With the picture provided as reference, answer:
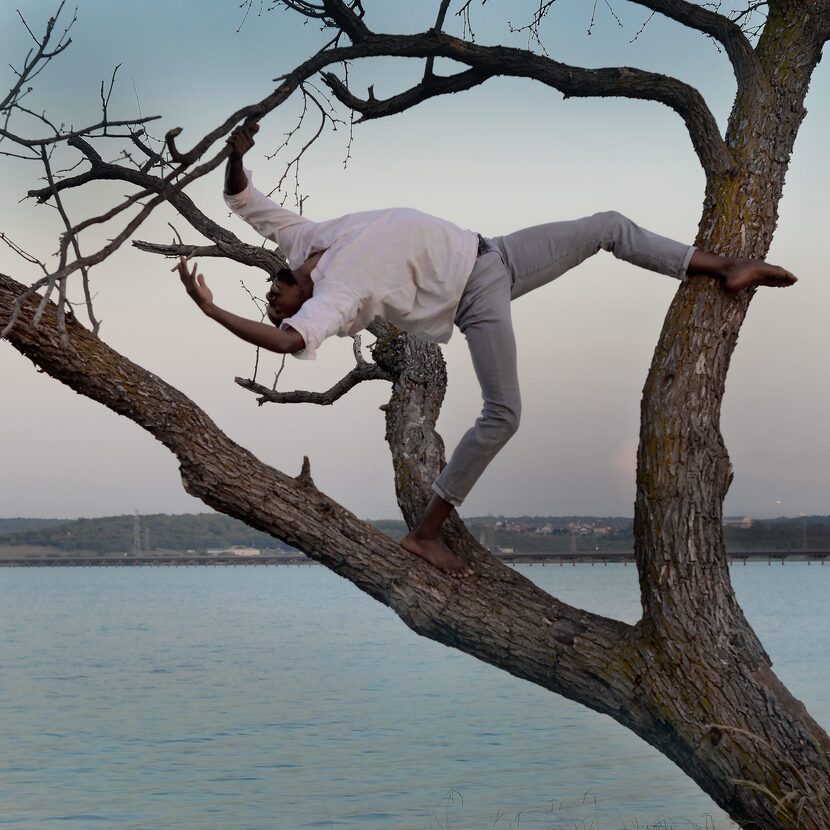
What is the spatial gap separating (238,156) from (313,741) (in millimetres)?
15782

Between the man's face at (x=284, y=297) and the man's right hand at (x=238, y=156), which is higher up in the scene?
the man's right hand at (x=238, y=156)

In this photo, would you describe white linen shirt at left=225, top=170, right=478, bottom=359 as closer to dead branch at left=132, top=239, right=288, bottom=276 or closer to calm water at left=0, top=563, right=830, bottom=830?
dead branch at left=132, top=239, right=288, bottom=276

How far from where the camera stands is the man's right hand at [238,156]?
357 centimetres

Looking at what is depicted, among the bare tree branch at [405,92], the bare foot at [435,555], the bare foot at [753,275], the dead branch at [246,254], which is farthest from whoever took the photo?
the dead branch at [246,254]

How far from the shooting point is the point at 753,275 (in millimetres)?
3930

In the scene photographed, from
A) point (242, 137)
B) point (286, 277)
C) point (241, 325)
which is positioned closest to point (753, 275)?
point (286, 277)

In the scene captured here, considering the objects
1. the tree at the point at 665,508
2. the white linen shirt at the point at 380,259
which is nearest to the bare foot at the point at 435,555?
the tree at the point at 665,508

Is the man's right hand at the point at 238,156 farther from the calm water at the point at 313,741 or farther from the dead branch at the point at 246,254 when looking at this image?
the calm water at the point at 313,741

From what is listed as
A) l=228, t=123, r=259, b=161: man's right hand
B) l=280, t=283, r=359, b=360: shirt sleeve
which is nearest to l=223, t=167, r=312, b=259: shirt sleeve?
l=228, t=123, r=259, b=161: man's right hand

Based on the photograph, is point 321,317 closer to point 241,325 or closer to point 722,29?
point 241,325

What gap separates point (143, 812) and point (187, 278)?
11425 mm

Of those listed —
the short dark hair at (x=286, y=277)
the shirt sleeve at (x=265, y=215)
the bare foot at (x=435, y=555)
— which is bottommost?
the bare foot at (x=435, y=555)

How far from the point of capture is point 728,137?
4.36 m

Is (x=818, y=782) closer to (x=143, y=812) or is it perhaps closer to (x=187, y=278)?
(x=187, y=278)
